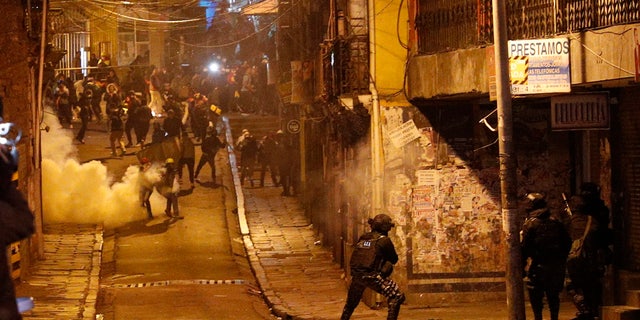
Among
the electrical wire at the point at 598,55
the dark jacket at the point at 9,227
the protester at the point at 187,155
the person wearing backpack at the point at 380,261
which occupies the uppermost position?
the electrical wire at the point at 598,55

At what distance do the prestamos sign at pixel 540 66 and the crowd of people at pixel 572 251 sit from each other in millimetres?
1482

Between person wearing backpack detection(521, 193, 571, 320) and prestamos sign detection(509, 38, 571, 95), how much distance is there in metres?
1.48

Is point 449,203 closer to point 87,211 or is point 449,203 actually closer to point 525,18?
point 525,18

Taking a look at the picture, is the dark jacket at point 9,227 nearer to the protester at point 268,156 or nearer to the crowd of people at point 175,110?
the crowd of people at point 175,110

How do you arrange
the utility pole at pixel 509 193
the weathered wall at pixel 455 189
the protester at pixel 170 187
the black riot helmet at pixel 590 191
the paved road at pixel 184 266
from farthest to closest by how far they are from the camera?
the protester at pixel 170 187, the paved road at pixel 184 266, the weathered wall at pixel 455 189, the black riot helmet at pixel 590 191, the utility pole at pixel 509 193

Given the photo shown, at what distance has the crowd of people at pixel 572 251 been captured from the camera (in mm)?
13836

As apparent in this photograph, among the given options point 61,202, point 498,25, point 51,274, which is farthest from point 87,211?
point 498,25

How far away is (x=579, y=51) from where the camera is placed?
13.2 m

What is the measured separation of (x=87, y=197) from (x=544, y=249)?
49.8ft

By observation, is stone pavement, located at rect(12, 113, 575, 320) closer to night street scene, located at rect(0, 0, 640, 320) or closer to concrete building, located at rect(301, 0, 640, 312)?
night street scene, located at rect(0, 0, 640, 320)

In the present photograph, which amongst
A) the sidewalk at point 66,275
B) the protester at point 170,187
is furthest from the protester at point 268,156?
the sidewalk at point 66,275

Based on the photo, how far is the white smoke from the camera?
26.0 metres

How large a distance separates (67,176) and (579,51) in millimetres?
16029

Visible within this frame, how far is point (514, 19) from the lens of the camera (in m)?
15.0
